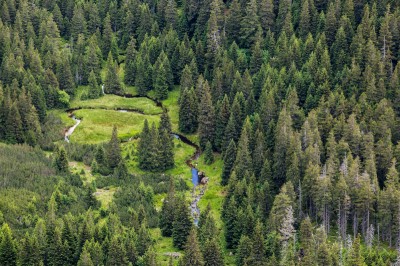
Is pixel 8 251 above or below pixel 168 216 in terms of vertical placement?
above

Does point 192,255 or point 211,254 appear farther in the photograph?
point 211,254

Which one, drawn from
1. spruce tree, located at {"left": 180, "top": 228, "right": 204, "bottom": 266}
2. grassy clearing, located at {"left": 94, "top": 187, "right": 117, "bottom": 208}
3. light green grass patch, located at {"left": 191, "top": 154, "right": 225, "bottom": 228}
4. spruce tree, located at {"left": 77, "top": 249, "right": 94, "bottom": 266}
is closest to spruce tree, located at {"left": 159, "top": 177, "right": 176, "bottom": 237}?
light green grass patch, located at {"left": 191, "top": 154, "right": 225, "bottom": 228}

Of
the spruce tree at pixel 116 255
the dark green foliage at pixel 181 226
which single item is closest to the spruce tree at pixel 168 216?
the dark green foliage at pixel 181 226

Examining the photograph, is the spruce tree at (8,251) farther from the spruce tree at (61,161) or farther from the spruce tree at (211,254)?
the spruce tree at (61,161)

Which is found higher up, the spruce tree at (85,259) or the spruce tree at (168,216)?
the spruce tree at (85,259)

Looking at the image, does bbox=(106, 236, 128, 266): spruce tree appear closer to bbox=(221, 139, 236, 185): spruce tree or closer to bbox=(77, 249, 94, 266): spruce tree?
bbox=(77, 249, 94, 266): spruce tree

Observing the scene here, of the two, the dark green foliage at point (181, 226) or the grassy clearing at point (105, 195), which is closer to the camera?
the dark green foliage at point (181, 226)

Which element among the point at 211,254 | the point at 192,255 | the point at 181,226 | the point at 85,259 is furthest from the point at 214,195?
→ the point at 85,259

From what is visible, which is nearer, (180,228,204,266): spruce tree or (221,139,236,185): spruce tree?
(180,228,204,266): spruce tree

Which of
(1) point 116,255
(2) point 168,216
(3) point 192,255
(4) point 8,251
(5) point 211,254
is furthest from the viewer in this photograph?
(2) point 168,216

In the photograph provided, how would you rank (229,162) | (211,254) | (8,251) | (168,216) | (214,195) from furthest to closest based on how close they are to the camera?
1. (229,162)
2. (214,195)
3. (168,216)
4. (8,251)
5. (211,254)

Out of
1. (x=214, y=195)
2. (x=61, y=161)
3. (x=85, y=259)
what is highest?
(x=85, y=259)

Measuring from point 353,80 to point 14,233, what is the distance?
87.2 meters

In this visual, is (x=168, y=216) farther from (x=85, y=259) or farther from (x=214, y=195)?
(x=85, y=259)
